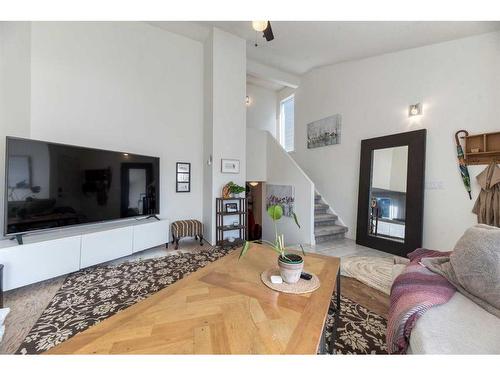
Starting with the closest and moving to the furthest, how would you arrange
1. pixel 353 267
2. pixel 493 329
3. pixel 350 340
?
1. pixel 493 329
2. pixel 350 340
3. pixel 353 267

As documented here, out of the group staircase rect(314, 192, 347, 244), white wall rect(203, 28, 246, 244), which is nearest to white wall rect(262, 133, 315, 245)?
staircase rect(314, 192, 347, 244)

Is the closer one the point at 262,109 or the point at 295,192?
the point at 295,192

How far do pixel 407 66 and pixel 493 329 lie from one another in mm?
3635

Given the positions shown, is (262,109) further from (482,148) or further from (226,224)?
(482,148)

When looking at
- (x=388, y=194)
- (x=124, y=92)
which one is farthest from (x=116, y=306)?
(x=388, y=194)

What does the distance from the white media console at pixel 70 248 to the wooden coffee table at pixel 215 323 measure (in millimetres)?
1812

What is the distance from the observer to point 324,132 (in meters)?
4.52

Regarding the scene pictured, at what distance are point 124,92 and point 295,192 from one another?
3266 millimetres

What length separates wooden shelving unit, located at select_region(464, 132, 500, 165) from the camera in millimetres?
2457
